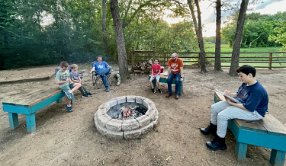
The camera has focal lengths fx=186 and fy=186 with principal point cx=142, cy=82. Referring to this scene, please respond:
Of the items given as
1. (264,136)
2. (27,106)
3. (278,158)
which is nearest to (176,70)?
(264,136)

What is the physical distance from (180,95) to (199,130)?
75.5 inches

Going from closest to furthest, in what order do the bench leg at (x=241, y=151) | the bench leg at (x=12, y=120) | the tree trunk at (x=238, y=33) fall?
1. the bench leg at (x=241, y=151)
2. the bench leg at (x=12, y=120)
3. the tree trunk at (x=238, y=33)

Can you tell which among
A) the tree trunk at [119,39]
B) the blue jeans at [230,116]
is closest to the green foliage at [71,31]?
the tree trunk at [119,39]

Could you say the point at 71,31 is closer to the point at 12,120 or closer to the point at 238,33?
the point at 12,120

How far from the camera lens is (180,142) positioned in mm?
3227

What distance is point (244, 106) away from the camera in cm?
274

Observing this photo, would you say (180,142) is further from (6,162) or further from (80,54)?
(80,54)

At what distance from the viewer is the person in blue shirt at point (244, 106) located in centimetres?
262

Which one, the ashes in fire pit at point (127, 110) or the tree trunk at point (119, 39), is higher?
the tree trunk at point (119, 39)

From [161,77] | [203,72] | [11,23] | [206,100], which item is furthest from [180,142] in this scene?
[11,23]

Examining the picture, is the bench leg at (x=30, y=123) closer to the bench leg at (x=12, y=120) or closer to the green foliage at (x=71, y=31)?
the bench leg at (x=12, y=120)

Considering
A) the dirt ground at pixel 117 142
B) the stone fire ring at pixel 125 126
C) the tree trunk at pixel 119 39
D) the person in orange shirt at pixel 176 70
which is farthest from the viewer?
the tree trunk at pixel 119 39

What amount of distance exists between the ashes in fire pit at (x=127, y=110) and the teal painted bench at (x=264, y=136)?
1.95 metres

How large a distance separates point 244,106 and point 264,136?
1.52 feet
